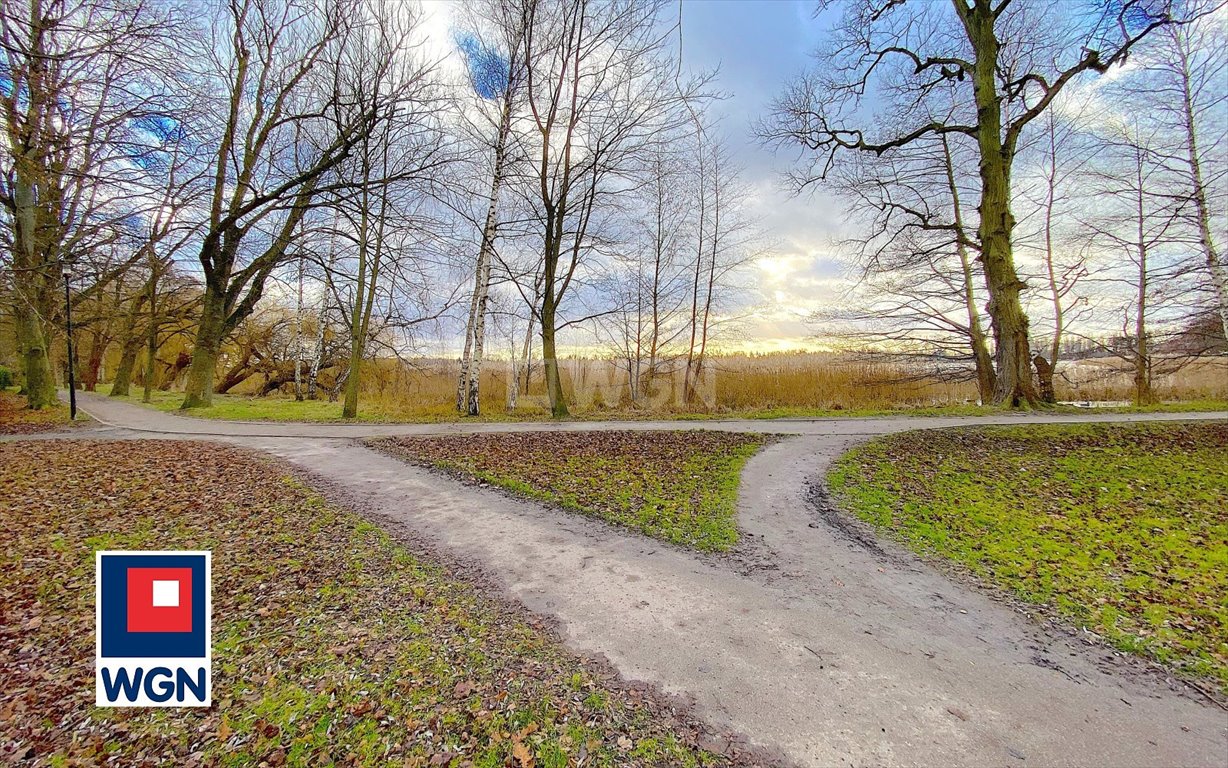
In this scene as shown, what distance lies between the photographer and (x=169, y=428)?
11773 mm

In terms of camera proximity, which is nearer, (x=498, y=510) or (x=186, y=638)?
(x=186, y=638)

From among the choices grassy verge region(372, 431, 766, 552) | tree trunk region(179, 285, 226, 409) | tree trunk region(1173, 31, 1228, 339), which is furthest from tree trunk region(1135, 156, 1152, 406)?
tree trunk region(179, 285, 226, 409)

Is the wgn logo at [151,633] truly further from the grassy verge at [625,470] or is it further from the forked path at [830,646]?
the grassy verge at [625,470]

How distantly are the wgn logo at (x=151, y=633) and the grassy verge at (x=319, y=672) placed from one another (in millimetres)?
90

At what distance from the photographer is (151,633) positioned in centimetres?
292

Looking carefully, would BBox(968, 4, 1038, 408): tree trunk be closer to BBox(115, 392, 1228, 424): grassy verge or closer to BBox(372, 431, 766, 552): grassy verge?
BBox(115, 392, 1228, 424): grassy verge

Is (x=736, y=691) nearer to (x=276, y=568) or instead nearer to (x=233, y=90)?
(x=276, y=568)

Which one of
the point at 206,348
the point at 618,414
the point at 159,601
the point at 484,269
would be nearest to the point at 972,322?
the point at 618,414

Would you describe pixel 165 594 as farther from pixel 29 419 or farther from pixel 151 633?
pixel 29 419

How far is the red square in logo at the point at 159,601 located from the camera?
9.81 feet

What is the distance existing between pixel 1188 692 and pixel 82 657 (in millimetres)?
6256

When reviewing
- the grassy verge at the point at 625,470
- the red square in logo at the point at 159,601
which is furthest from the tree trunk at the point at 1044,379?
the red square in logo at the point at 159,601

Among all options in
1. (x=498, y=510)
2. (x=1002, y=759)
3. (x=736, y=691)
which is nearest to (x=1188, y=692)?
(x=1002, y=759)

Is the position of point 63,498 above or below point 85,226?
below
